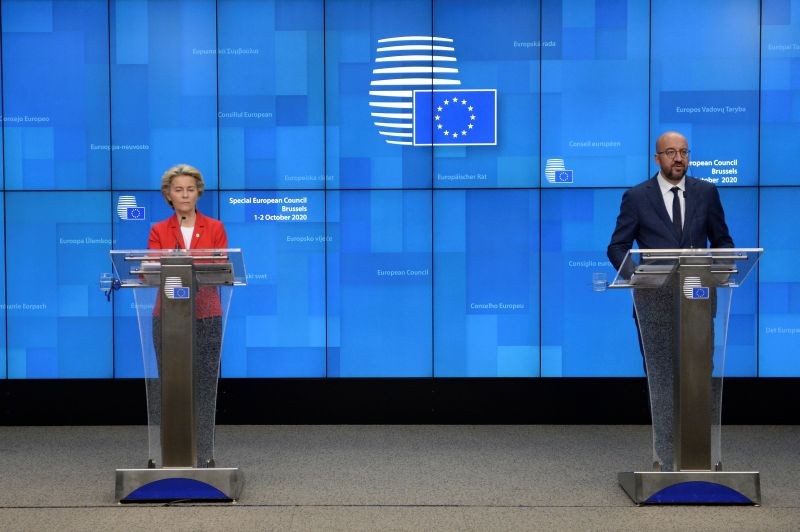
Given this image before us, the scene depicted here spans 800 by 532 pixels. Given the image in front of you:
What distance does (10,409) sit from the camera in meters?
6.36

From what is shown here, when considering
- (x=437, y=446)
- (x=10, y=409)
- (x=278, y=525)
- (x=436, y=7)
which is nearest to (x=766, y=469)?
(x=437, y=446)

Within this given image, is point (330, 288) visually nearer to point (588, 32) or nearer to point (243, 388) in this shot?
point (243, 388)

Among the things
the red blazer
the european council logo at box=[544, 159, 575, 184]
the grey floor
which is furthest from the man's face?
the red blazer

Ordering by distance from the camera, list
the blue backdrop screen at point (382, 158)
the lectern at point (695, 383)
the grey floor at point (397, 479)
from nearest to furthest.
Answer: the grey floor at point (397, 479)
the lectern at point (695, 383)
the blue backdrop screen at point (382, 158)

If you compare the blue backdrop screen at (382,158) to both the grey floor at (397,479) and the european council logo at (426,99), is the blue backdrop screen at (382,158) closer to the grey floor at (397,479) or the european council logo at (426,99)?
the european council logo at (426,99)

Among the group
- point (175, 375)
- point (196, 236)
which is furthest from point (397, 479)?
point (196, 236)

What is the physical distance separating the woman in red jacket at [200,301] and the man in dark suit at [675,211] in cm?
201

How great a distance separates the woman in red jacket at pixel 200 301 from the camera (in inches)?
173

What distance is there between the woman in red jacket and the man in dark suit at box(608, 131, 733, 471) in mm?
2016

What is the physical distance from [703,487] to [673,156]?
158cm

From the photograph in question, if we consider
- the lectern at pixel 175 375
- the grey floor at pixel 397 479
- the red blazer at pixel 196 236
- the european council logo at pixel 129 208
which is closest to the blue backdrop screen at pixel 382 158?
the european council logo at pixel 129 208

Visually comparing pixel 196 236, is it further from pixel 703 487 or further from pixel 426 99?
pixel 703 487

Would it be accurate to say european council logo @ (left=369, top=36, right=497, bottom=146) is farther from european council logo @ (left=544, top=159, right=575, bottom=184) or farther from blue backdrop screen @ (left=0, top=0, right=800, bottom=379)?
european council logo @ (left=544, top=159, right=575, bottom=184)

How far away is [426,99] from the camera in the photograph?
6309mm
